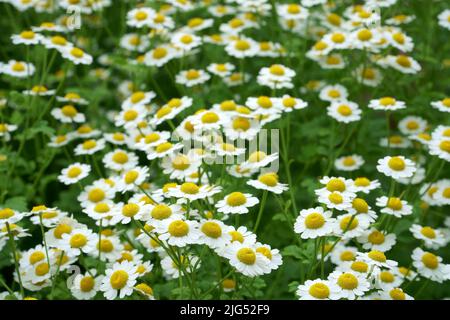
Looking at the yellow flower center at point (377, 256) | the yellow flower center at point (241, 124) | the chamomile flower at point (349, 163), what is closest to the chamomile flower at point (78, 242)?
the yellow flower center at point (241, 124)

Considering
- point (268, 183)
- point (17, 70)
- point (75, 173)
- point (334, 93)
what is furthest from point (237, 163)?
point (17, 70)

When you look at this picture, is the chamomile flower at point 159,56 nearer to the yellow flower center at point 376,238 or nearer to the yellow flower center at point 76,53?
the yellow flower center at point 76,53

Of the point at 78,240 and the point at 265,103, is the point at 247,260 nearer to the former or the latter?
the point at 78,240

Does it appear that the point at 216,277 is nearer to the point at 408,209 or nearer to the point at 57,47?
the point at 408,209

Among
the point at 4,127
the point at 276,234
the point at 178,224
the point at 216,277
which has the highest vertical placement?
the point at 178,224
